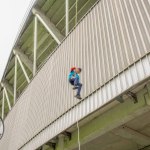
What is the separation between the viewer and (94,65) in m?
8.94

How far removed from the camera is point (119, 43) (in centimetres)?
798

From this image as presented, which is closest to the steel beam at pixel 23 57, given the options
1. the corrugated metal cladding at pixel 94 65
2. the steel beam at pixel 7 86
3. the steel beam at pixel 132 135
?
the steel beam at pixel 7 86

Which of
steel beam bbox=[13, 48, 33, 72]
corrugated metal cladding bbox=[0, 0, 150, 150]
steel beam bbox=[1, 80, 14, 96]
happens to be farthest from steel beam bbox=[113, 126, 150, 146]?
steel beam bbox=[1, 80, 14, 96]

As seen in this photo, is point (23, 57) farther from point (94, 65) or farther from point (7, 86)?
point (94, 65)

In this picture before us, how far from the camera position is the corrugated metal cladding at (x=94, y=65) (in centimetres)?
719

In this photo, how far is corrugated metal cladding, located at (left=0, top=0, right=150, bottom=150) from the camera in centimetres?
719

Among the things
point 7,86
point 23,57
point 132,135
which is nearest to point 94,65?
point 132,135

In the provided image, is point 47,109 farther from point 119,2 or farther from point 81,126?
point 119,2

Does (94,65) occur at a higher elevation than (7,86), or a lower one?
lower

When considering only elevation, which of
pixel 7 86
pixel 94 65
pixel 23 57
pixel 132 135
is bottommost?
pixel 132 135

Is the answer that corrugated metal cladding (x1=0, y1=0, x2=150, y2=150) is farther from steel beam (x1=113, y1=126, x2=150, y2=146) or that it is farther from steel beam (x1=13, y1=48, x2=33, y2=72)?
steel beam (x1=13, y1=48, x2=33, y2=72)

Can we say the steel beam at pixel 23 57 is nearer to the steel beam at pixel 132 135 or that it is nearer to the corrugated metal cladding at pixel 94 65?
the corrugated metal cladding at pixel 94 65

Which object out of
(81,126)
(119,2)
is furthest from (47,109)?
(119,2)

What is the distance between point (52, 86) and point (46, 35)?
30.2 feet
